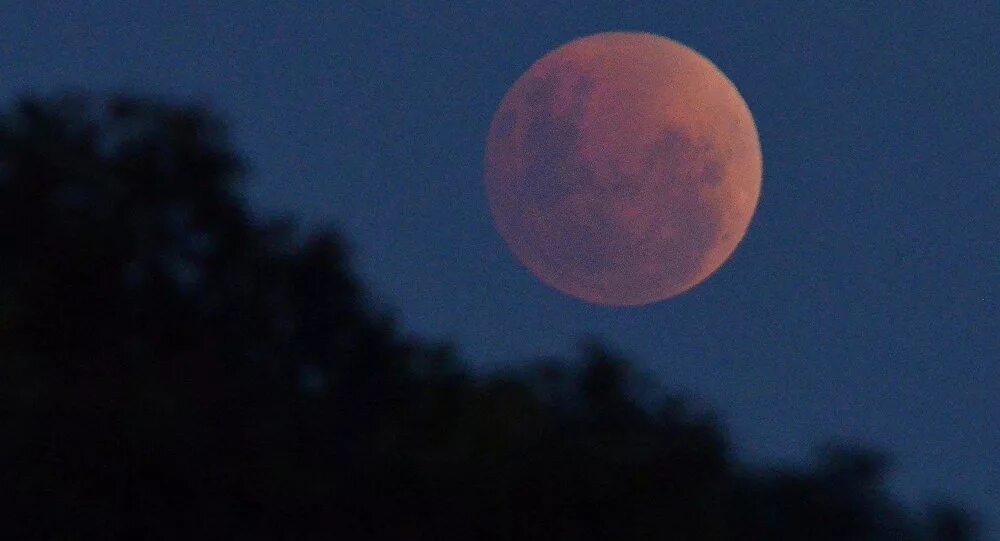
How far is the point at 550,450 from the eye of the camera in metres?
18.4

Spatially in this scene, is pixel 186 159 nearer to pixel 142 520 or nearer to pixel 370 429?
pixel 370 429

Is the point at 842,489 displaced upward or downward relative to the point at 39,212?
upward

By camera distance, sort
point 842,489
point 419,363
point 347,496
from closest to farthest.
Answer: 1. point 347,496
2. point 419,363
3. point 842,489

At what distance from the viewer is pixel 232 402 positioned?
61.4 ft

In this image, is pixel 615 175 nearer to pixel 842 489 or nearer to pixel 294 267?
pixel 294 267

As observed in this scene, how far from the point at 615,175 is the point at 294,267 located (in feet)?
14.6

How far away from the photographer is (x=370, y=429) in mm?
21688

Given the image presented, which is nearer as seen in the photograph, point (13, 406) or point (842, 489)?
point (13, 406)

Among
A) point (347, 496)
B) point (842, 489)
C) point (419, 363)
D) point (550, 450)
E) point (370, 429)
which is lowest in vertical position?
point (347, 496)

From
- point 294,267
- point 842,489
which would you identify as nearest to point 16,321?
point 294,267

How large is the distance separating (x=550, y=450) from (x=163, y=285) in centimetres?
578

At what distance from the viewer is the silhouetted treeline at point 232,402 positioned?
16094 mm

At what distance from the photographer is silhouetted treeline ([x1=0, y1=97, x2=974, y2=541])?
52.8 feet

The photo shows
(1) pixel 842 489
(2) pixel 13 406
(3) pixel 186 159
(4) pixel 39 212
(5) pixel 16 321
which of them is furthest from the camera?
(1) pixel 842 489
